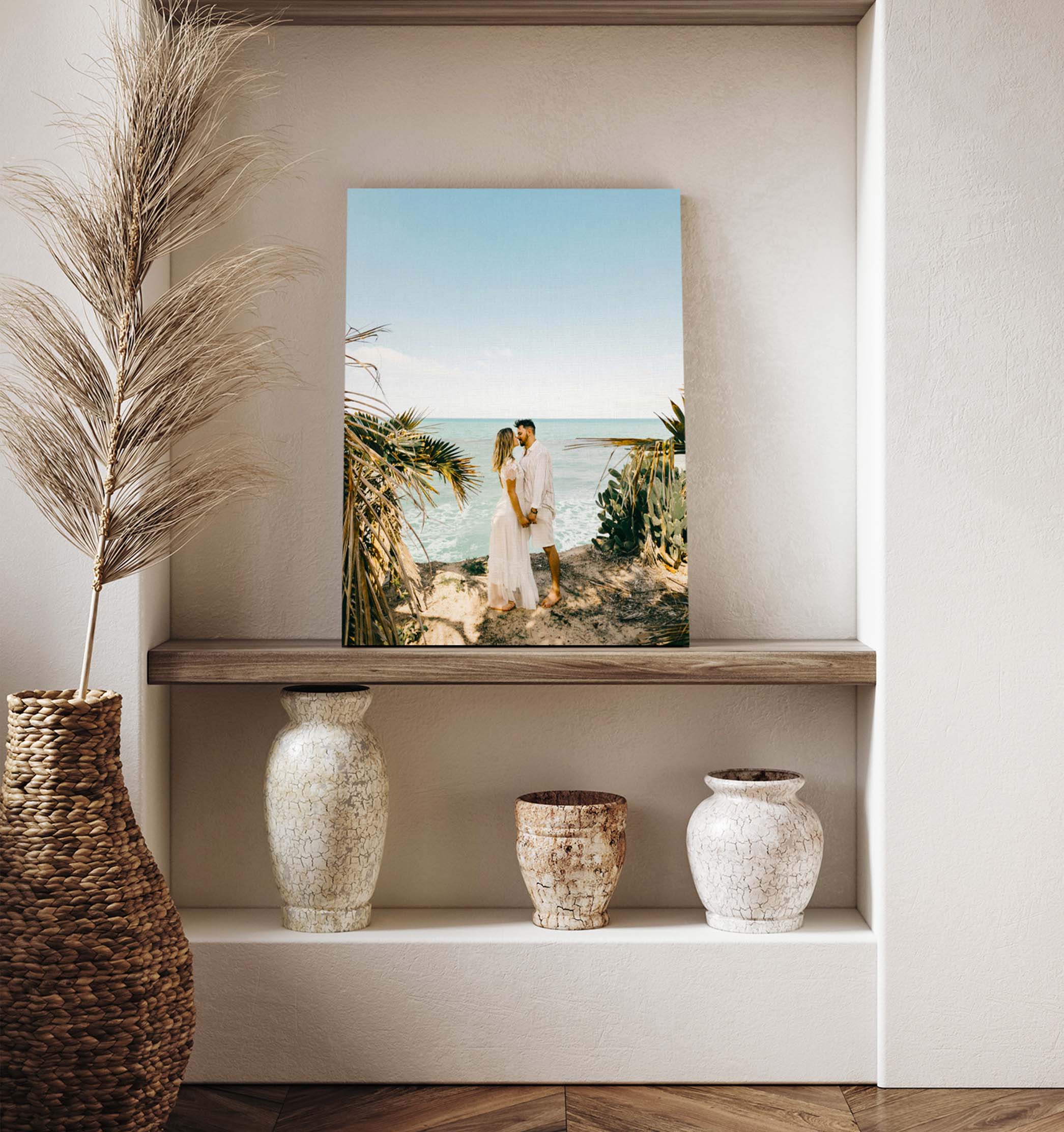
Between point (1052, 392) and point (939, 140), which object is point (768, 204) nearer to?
point (939, 140)

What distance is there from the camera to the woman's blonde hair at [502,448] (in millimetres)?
2354

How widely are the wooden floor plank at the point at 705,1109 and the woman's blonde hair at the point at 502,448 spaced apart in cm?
127

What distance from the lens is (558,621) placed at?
7.67ft

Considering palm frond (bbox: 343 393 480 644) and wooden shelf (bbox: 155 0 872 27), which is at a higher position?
wooden shelf (bbox: 155 0 872 27)

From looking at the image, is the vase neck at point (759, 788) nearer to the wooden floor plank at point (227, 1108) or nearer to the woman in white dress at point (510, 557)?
the woman in white dress at point (510, 557)

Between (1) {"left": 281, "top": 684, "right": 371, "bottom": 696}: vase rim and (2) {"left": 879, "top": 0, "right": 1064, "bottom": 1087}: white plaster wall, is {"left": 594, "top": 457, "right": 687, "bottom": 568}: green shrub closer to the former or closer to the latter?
(2) {"left": 879, "top": 0, "right": 1064, "bottom": 1087}: white plaster wall

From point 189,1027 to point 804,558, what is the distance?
5.17ft

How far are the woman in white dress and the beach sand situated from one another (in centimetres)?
1

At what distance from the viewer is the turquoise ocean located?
2348mm

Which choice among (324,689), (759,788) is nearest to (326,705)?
(324,689)

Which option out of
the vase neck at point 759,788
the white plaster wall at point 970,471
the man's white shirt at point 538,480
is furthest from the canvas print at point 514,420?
the white plaster wall at point 970,471

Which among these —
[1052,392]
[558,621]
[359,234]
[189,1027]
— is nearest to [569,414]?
[558,621]

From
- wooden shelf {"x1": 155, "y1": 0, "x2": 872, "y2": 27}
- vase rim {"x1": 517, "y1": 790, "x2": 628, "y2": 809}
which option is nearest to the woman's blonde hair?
vase rim {"x1": 517, "y1": 790, "x2": 628, "y2": 809}

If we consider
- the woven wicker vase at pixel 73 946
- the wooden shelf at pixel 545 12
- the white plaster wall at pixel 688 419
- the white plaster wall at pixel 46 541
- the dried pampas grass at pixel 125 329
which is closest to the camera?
the woven wicker vase at pixel 73 946
